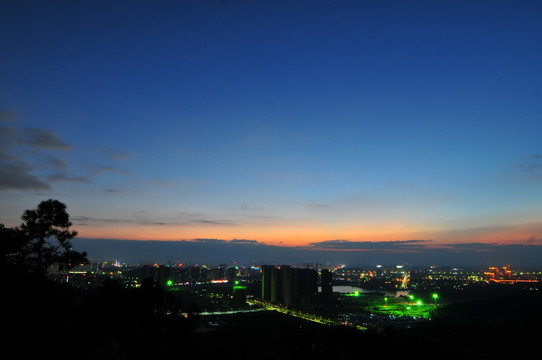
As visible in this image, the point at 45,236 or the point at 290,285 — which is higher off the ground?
the point at 45,236

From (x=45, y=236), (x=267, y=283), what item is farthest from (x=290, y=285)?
(x=45, y=236)

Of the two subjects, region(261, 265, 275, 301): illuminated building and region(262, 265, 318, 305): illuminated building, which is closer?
region(262, 265, 318, 305): illuminated building

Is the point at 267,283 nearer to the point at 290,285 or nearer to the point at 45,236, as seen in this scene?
the point at 290,285

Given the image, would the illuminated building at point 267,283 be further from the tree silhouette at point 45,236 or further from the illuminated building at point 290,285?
the tree silhouette at point 45,236

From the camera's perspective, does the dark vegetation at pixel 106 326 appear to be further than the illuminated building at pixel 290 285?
No

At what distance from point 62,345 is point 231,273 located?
11670cm

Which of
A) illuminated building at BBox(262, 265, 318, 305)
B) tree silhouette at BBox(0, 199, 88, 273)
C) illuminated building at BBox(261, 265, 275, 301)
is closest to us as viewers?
tree silhouette at BBox(0, 199, 88, 273)

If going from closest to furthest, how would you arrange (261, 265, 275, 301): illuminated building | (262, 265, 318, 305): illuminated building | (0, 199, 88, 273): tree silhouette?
(0, 199, 88, 273): tree silhouette
(262, 265, 318, 305): illuminated building
(261, 265, 275, 301): illuminated building

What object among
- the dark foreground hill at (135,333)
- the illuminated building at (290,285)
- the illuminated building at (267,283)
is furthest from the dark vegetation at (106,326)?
the illuminated building at (267,283)

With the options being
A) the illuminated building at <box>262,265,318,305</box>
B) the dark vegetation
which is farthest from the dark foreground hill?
the illuminated building at <box>262,265,318,305</box>

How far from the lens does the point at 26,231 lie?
10.7 meters

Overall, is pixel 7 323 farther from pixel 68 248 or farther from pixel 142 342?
pixel 68 248

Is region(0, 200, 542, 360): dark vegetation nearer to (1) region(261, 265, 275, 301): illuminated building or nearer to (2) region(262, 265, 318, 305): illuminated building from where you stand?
(2) region(262, 265, 318, 305): illuminated building

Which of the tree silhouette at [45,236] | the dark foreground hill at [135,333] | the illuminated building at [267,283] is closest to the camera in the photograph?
the dark foreground hill at [135,333]
